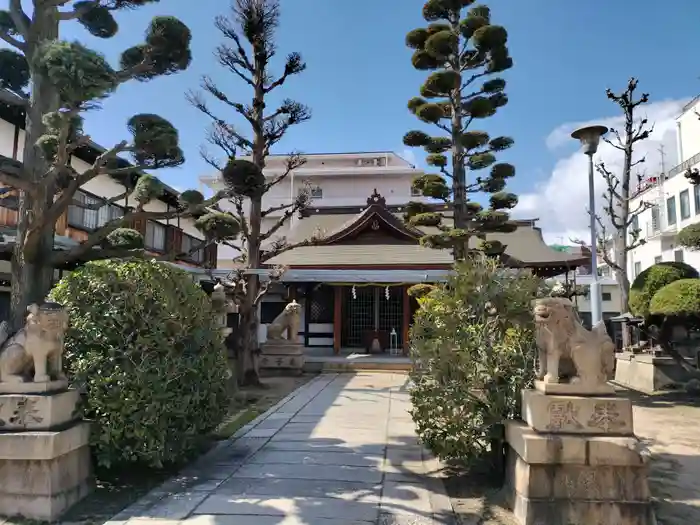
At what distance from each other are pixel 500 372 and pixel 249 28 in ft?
30.0

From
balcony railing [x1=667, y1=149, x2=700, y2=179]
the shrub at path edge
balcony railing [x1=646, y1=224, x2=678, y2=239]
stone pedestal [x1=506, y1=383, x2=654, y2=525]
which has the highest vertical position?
balcony railing [x1=667, y1=149, x2=700, y2=179]

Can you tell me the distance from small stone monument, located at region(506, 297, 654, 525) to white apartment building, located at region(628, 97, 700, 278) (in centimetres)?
2093

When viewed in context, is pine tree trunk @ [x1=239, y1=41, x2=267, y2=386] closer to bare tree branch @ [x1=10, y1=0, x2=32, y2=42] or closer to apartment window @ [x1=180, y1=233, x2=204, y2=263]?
bare tree branch @ [x1=10, y1=0, x2=32, y2=42]

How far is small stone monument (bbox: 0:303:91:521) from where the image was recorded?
4.08 metres

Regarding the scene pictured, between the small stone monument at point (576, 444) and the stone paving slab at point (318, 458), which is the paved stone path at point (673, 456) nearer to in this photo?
the small stone monument at point (576, 444)

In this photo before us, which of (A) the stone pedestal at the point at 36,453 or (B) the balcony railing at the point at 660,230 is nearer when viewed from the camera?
(A) the stone pedestal at the point at 36,453

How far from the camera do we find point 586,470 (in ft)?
13.1

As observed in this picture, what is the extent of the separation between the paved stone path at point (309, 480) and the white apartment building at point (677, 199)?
20451 millimetres

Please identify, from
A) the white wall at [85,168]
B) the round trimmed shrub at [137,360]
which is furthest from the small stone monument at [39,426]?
the white wall at [85,168]

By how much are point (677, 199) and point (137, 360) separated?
27062 millimetres

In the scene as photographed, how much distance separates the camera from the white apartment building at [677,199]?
74.3 feet

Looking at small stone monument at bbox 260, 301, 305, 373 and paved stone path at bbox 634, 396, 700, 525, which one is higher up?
small stone monument at bbox 260, 301, 305, 373

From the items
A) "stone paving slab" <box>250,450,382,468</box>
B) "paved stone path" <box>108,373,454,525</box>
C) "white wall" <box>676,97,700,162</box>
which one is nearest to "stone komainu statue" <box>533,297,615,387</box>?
"paved stone path" <box>108,373,454,525</box>

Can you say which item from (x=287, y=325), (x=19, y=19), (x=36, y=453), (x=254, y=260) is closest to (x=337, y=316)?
(x=287, y=325)
